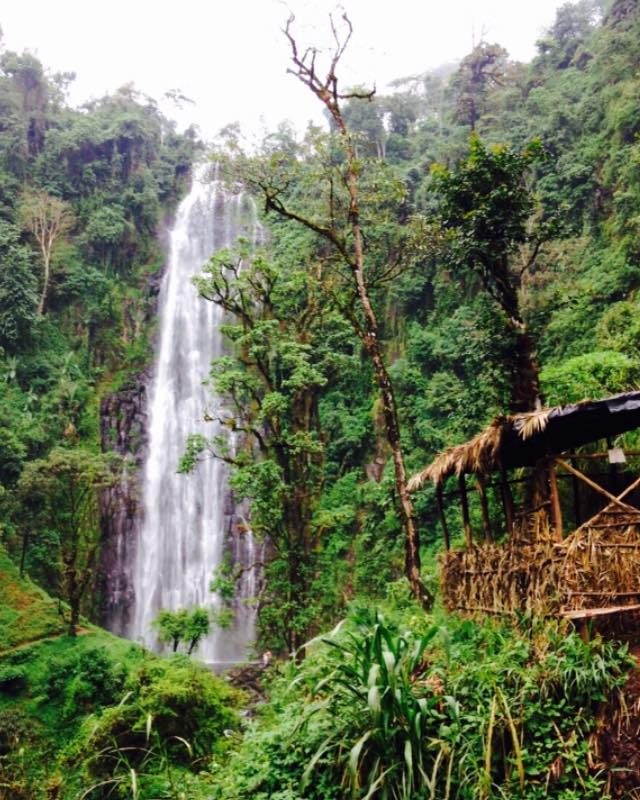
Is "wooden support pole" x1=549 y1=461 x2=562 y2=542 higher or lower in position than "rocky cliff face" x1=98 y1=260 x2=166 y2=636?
lower

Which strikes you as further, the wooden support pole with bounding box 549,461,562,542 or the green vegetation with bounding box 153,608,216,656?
the green vegetation with bounding box 153,608,216,656

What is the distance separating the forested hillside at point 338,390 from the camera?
4.41 meters

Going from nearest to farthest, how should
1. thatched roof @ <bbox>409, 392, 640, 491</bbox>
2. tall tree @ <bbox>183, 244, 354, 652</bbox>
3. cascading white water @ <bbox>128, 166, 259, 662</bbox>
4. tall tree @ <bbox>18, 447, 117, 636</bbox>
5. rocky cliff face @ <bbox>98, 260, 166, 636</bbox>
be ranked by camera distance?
thatched roof @ <bbox>409, 392, 640, 491</bbox>, tall tree @ <bbox>183, 244, 354, 652</bbox>, tall tree @ <bbox>18, 447, 117, 636</bbox>, cascading white water @ <bbox>128, 166, 259, 662</bbox>, rocky cliff face @ <bbox>98, 260, 166, 636</bbox>

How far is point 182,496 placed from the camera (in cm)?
2034

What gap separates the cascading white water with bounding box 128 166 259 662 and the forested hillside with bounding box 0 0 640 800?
117 cm

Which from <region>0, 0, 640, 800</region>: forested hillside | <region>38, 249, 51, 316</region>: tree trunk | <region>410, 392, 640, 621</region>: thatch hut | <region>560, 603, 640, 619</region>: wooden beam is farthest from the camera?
<region>38, 249, 51, 316</region>: tree trunk

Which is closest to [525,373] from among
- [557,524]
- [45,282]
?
[557,524]

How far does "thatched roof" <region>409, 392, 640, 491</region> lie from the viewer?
5824 millimetres

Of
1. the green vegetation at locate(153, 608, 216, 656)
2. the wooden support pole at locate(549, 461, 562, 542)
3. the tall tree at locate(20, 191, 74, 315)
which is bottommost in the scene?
the green vegetation at locate(153, 608, 216, 656)

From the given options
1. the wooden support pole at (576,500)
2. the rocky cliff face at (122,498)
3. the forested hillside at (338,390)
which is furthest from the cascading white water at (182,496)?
the wooden support pole at (576,500)

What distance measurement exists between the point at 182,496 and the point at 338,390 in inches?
230

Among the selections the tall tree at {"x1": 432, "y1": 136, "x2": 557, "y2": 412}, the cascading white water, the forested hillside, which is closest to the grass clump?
the forested hillside

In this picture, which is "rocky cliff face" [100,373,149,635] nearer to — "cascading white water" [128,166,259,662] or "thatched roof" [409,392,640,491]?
"cascading white water" [128,166,259,662]

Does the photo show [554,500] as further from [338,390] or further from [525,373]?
[338,390]
